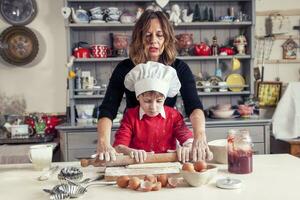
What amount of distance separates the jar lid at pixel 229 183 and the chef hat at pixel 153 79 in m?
0.47

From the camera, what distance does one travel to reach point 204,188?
3.89 feet

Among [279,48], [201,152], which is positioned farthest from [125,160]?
[279,48]

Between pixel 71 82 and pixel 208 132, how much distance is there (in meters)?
1.19

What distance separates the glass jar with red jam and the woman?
7.2 inches

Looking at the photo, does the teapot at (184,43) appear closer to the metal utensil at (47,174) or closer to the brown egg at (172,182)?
the metal utensil at (47,174)

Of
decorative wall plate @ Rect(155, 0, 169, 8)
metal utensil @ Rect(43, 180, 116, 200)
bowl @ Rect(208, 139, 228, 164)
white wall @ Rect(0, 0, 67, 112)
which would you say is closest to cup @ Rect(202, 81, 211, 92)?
decorative wall plate @ Rect(155, 0, 169, 8)

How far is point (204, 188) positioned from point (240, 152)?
0.25m

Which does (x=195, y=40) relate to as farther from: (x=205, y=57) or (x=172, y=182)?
(x=172, y=182)

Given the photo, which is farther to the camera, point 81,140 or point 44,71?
point 44,71

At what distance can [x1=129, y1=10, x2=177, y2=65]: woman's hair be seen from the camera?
1656 mm

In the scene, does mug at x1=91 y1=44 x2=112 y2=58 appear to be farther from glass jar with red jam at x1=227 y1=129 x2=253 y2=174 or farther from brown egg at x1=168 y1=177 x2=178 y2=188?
brown egg at x1=168 y1=177 x2=178 y2=188

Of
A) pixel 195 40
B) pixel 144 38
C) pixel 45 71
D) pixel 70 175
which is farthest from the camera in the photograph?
pixel 195 40

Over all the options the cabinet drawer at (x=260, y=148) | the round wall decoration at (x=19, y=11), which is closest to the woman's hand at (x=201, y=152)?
the cabinet drawer at (x=260, y=148)

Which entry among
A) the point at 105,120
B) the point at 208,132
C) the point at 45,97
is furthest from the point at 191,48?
the point at 105,120
